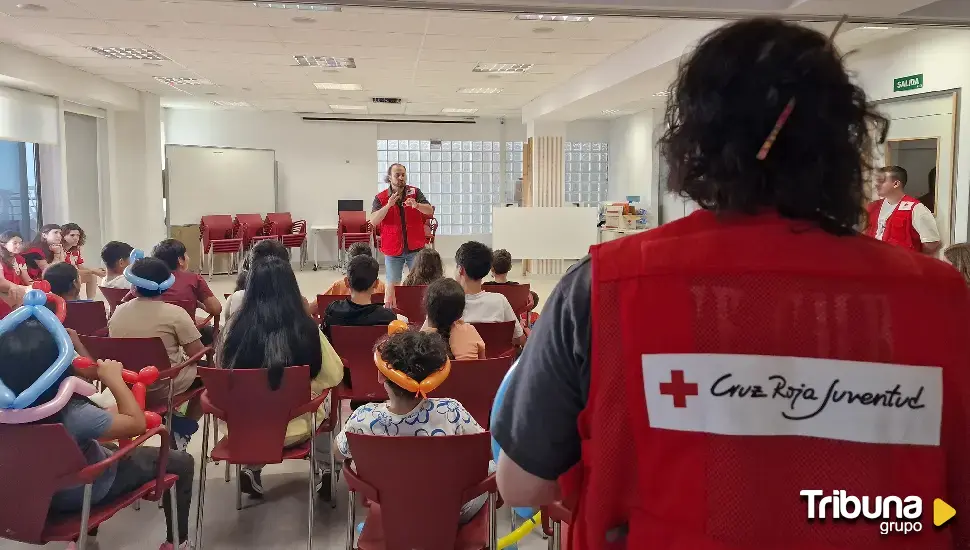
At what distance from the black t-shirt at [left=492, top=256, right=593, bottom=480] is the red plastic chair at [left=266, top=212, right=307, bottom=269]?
12081mm

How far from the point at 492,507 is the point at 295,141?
13.3 meters

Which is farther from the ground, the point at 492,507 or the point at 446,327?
the point at 446,327

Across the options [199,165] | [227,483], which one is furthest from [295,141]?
[227,483]

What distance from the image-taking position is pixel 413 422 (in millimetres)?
2264

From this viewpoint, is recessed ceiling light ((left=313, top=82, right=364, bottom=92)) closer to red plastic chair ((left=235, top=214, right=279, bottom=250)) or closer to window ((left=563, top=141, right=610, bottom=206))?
red plastic chair ((left=235, top=214, right=279, bottom=250))

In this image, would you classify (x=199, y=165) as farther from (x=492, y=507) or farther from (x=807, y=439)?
(x=807, y=439)

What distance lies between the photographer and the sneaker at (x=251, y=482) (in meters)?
3.33

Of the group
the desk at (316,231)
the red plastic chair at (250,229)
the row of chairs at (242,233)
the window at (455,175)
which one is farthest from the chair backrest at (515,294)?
the window at (455,175)

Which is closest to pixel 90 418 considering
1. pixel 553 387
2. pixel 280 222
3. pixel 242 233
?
pixel 553 387

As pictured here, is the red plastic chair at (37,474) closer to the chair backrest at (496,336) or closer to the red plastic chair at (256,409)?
the red plastic chair at (256,409)

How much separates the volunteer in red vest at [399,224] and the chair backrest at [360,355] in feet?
10.2

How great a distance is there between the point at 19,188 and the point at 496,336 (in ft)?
27.7

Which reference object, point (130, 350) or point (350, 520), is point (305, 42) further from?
point (350, 520)

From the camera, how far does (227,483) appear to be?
3547 mm
